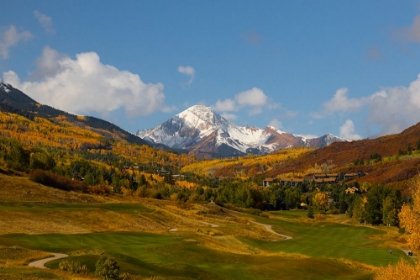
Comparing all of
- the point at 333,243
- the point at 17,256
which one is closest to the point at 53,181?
the point at 333,243

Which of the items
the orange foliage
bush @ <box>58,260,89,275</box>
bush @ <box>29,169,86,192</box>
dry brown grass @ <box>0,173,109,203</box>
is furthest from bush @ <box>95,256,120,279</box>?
bush @ <box>29,169,86,192</box>

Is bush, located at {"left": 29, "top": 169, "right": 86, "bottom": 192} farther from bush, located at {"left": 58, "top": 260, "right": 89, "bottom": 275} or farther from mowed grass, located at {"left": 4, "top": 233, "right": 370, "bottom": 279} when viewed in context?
bush, located at {"left": 58, "top": 260, "right": 89, "bottom": 275}

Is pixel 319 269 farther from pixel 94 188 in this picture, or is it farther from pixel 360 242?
pixel 94 188

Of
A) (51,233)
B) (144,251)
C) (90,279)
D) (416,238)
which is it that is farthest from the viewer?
(51,233)

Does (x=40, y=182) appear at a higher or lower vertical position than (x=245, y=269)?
higher

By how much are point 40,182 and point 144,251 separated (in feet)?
300

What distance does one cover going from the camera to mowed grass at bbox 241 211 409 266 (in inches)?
3167

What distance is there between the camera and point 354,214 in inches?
6619

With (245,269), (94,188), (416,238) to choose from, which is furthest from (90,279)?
(94,188)

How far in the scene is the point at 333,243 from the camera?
106500 millimetres

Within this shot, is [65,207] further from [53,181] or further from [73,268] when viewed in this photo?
[73,268]

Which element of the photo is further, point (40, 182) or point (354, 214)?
point (354, 214)

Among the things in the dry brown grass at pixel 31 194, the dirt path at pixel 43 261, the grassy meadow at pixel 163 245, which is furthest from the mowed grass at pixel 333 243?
the dry brown grass at pixel 31 194

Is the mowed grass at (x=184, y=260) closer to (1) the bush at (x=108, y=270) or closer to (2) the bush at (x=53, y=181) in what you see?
(1) the bush at (x=108, y=270)
